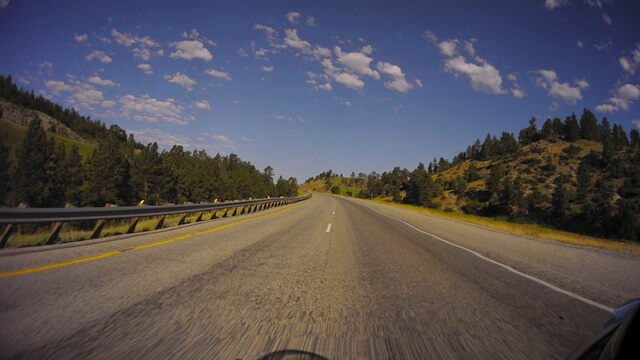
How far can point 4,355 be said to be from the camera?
7.61 ft

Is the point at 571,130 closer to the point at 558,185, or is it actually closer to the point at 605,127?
the point at 605,127

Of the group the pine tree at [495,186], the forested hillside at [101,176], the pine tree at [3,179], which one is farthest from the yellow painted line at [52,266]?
the pine tree at [495,186]

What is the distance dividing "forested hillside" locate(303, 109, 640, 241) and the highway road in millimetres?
59751

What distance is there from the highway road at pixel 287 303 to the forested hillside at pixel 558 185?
59751 millimetres

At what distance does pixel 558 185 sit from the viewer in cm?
7000

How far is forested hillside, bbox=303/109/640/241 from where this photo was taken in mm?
54416

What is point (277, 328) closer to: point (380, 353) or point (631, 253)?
point (380, 353)

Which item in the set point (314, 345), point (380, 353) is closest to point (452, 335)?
point (380, 353)

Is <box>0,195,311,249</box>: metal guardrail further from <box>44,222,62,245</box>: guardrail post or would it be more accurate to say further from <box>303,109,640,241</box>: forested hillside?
<box>303,109,640,241</box>: forested hillside

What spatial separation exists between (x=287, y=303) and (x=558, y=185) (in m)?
86.3

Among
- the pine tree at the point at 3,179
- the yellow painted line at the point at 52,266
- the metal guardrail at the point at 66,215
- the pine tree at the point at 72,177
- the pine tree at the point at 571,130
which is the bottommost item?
the pine tree at the point at 72,177

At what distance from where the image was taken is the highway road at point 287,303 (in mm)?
2693

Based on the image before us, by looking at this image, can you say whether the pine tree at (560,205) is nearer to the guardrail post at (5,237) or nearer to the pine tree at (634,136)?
the guardrail post at (5,237)

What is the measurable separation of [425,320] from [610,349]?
2274 mm
